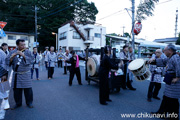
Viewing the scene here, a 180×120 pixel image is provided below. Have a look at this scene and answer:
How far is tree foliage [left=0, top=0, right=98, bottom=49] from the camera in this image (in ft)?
124

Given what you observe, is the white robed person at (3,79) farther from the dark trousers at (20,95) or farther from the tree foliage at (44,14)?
the tree foliage at (44,14)

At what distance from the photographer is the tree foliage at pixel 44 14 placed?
124 feet

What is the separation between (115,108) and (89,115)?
0.93 meters

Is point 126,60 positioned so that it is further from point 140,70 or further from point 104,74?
point 104,74

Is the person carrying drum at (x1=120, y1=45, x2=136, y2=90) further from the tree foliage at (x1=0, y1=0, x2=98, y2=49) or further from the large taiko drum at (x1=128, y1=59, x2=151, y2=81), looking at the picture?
the tree foliage at (x1=0, y1=0, x2=98, y2=49)

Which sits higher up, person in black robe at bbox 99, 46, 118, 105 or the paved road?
person in black robe at bbox 99, 46, 118, 105

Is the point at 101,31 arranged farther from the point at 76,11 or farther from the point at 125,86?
the point at 125,86

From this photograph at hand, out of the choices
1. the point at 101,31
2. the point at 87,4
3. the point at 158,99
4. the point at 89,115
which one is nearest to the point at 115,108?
the point at 89,115

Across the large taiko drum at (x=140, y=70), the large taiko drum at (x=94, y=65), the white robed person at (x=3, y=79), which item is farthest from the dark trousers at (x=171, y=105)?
the white robed person at (x=3, y=79)

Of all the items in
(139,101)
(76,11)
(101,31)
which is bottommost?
(139,101)

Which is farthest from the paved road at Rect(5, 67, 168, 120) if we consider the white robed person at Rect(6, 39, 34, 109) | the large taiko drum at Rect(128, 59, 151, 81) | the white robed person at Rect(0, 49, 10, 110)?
the large taiko drum at Rect(128, 59, 151, 81)

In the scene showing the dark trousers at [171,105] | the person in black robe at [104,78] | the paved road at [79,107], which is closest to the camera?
the dark trousers at [171,105]

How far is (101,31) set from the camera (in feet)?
105

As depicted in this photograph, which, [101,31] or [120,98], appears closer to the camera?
[120,98]
